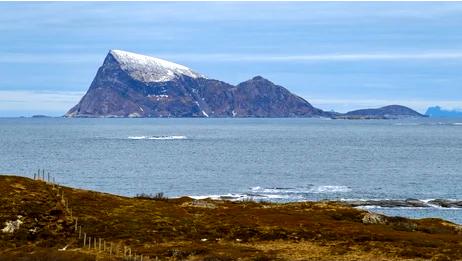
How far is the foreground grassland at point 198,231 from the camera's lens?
61531 millimetres

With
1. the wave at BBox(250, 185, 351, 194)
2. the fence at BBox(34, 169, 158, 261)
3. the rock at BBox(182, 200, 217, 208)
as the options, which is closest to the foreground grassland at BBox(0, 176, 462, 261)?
the rock at BBox(182, 200, 217, 208)

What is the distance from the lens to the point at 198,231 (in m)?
71.3

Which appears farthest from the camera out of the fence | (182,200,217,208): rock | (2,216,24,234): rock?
(182,200,217,208): rock

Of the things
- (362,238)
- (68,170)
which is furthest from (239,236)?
(68,170)

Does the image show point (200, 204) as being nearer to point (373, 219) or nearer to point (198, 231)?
point (198, 231)

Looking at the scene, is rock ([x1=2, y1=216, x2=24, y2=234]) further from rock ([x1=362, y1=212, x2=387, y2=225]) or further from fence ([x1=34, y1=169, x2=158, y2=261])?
rock ([x1=362, y1=212, x2=387, y2=225])

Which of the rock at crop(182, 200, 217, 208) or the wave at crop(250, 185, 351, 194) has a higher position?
the rock at crop(182, 200, 217, 208)

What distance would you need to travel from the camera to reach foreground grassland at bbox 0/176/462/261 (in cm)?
6153

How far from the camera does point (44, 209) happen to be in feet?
237

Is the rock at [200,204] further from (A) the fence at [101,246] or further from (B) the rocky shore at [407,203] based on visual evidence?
(B) the rocky shore at [407,203]

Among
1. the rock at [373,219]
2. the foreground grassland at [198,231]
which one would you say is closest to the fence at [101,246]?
the foreground grassland at [198,231]

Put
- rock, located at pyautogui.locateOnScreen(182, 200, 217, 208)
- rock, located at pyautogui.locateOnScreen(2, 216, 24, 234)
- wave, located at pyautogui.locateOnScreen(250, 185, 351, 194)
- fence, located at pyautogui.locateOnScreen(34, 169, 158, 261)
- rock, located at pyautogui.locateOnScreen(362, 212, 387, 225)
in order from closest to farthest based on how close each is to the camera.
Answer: fence, located at pyautogui.locateOnScreen(34, 169, 158, 261), rock, located at pyautogui.locateOnScreen(2, 216, 24, 234), rock, located at pyautogui.locateOnScreen(362, 212, 387, 225), rock, located at pyautogui.locateOnScreen(182, 200, 217, 208), wave, located at pyautogui.locateOnScreen(250, 185, 351, 194)

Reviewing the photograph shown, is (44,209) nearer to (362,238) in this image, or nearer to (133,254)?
(133,254)

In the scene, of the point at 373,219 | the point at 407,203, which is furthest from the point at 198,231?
the point at 407,203
